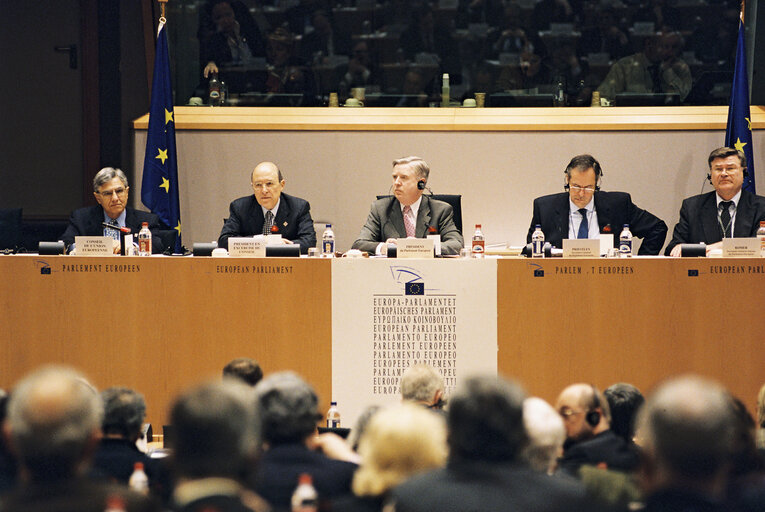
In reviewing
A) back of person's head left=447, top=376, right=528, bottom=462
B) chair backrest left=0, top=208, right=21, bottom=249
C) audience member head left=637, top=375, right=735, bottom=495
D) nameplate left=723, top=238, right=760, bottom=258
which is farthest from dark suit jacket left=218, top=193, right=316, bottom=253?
audience member head left=637, top=375, right=735, bottom=495

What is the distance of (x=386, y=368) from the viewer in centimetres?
534

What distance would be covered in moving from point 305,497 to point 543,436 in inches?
31.9

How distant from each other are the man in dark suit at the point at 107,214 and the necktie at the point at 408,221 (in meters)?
1.71

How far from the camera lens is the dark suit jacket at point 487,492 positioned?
2133 millimetres

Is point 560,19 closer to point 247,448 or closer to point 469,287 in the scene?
point 469,287

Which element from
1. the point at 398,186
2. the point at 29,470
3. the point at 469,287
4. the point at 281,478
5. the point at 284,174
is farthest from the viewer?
the point at 284,174

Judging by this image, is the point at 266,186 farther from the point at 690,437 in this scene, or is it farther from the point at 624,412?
the point at 690,437

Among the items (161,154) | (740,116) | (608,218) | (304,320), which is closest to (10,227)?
(161,154)

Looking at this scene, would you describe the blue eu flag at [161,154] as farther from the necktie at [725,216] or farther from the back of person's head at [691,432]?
the back of person's head at [691,432]

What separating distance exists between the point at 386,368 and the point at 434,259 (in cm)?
68

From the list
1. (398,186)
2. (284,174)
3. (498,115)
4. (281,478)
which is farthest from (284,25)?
(281,478)

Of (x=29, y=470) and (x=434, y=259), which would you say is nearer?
(x=29, y=470)

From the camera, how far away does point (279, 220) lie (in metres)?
6.65

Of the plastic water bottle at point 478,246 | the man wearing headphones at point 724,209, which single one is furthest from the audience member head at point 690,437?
the man wearing headphones at point 724,209
